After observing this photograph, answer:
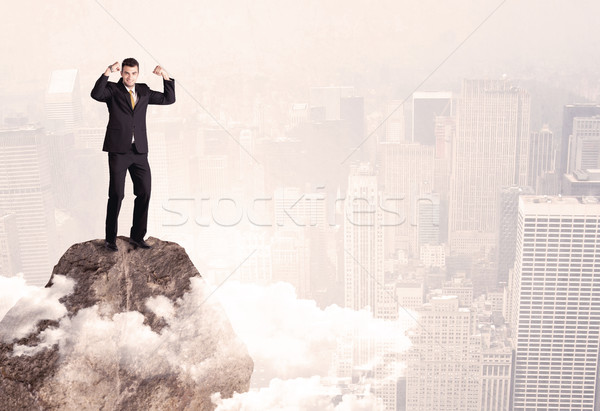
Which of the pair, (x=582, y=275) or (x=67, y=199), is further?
(x=582, y=275)

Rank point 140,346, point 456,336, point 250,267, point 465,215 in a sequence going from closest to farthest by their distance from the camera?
point 140,346
point 456,336
point 250,267
point 465,215

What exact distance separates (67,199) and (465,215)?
2357cm

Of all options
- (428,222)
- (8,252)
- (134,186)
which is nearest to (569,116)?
(428,222)

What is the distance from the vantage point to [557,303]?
35.1 meters

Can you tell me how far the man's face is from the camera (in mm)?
3652

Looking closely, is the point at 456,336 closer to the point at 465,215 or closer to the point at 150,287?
the point at 465,215

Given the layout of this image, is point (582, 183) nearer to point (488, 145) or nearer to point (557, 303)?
point (557, 303)

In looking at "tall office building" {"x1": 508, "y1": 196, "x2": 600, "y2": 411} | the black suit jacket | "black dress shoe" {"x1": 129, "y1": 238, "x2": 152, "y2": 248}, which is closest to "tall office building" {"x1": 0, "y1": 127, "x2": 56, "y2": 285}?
"tall office building" {"x1": 508, "y1": 196, "x2": 600, "y2": 411}

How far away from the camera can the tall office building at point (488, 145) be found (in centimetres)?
3959

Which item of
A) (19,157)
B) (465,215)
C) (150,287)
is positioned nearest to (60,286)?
(150,287)

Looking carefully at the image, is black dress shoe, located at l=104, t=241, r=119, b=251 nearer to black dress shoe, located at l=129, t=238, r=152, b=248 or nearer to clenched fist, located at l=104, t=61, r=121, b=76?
black dress shoe, located at l=129, t=238, r=152, b=248

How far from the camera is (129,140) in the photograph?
3768 millimetres

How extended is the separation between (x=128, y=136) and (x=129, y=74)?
382mm

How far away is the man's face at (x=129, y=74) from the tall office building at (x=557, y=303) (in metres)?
33.6
